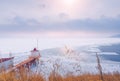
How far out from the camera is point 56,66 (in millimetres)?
6820

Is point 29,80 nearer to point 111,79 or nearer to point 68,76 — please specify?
point 68,76

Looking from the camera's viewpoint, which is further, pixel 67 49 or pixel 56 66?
pixel 67 49

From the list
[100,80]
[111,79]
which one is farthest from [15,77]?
[111,79]

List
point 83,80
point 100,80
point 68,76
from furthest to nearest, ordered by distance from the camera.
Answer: point 68,76, point 83,80, point 100,80

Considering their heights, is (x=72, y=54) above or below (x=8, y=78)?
above

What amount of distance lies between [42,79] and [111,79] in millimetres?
2040

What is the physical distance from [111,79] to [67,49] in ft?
4.99

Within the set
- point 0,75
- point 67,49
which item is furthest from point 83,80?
point 0,75

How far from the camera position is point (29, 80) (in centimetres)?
648

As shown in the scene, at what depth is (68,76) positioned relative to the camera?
23.9 feet

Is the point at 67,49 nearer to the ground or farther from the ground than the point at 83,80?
farther from the ground

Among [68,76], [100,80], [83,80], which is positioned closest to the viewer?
[100,80]

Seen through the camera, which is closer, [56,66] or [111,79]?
[56,66]

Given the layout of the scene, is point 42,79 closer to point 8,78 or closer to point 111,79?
point 8,78
